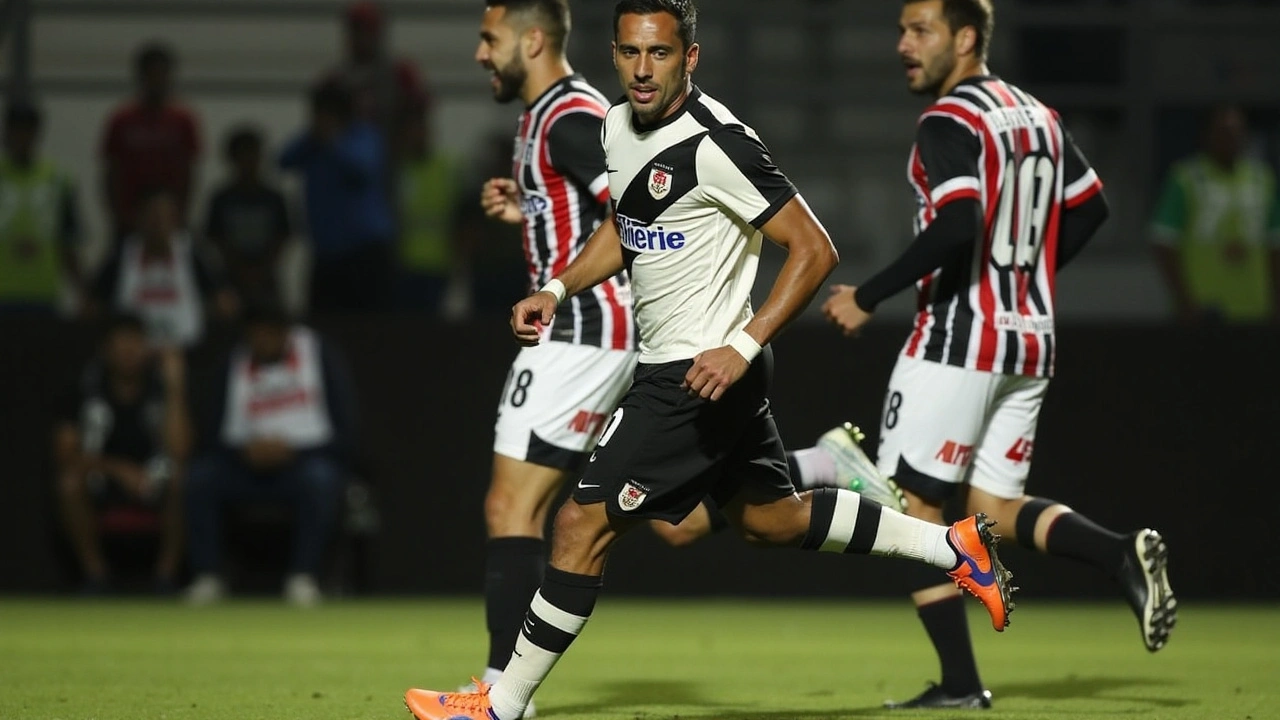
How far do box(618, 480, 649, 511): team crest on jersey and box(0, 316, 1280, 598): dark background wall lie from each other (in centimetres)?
591

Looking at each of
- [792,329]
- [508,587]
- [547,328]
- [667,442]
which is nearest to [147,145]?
[792,329]

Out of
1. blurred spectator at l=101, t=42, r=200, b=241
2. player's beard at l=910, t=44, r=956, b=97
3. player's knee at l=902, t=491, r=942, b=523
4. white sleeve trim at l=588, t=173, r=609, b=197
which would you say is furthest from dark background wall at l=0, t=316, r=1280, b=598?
white sleeve trim at l=588, t=173, r=609, b=197

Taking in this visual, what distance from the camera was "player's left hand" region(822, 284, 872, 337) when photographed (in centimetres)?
593

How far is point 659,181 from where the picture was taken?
5.28m

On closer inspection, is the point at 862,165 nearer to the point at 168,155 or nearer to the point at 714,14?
the point at 714,14

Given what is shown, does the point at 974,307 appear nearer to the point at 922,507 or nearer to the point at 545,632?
the point at 922,507

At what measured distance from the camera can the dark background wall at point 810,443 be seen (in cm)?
1092

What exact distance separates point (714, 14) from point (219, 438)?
12.9 feet

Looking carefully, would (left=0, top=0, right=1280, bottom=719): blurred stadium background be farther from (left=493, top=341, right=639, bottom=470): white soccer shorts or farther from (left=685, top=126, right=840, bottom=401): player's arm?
(left=685, top=126, right=840, bottom=401): player's arm

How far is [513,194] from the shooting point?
6.29 metres

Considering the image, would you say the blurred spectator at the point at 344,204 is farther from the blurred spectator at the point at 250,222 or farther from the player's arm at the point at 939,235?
the player's arm at the point at 939,235

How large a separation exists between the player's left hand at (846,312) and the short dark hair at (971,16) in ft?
3.20

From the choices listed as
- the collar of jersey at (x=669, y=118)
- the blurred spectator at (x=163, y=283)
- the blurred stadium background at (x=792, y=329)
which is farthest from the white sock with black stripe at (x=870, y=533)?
the blurred spectator at (x=163, y=283)

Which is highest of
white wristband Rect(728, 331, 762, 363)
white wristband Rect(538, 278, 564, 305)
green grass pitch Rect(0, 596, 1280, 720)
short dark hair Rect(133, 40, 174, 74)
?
short dark hair Rect(133, 40, 174, 74)
